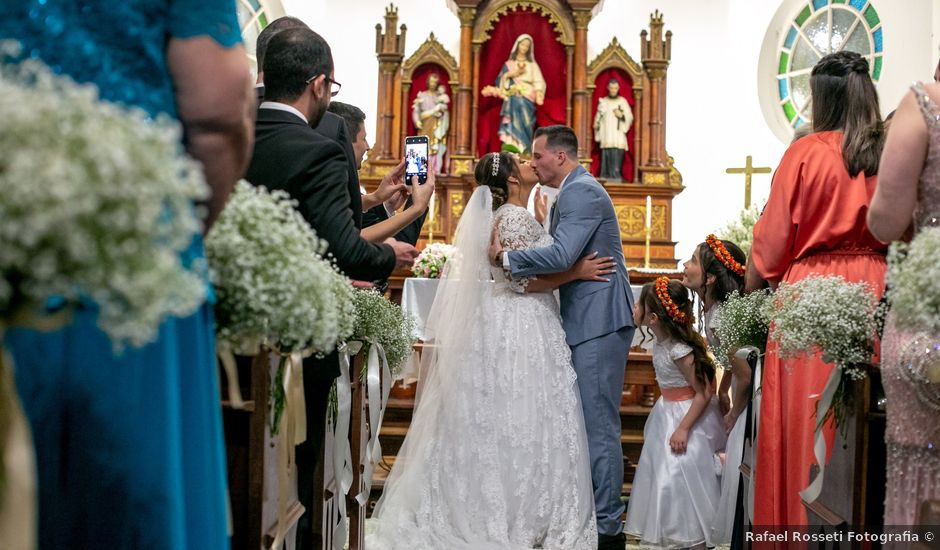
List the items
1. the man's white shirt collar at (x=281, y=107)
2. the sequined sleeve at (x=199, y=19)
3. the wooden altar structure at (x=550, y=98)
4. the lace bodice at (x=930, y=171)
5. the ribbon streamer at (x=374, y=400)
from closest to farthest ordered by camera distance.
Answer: the sequined sleeve at (x=199, y=19)
the lace bodice at (x=930, y=171)
the man's white shirt collar at (x=281, y=107)
the ribbon streamer at (x=374, y=400)
the wooden altar structure at (x=550, y=98)

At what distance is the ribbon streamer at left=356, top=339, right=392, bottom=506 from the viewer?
3.89 meters

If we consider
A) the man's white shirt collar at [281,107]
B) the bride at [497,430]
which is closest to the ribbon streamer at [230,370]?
the man's white shirt collar at [281,107]

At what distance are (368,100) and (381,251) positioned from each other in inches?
416

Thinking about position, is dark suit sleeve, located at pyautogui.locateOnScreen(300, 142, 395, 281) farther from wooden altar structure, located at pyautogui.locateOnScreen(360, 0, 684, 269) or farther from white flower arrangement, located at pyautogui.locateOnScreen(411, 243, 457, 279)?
wooden altar structure, located at pyautogui.locateOnScreen(360, 0, 684, 269)

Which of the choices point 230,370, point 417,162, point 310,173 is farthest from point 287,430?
point 417,162

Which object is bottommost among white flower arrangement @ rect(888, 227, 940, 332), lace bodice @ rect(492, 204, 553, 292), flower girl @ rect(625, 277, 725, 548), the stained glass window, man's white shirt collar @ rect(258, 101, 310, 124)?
flower girl @ rect(625, 277, 725, 548)

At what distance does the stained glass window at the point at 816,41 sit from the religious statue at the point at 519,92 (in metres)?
3.40

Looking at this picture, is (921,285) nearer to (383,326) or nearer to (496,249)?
(383,326)

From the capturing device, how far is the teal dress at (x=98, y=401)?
160 centimetres

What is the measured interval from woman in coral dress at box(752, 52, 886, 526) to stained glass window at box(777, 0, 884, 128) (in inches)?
349

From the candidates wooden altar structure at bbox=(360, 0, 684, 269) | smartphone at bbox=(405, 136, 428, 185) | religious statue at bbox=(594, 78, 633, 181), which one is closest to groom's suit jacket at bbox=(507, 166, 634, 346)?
smartphone at bbox=(405, 136, 428, 185)

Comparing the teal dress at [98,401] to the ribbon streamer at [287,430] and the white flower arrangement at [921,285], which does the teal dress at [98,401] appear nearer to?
the ribbon streamer at [287,430]

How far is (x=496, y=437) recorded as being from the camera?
4.70 meters

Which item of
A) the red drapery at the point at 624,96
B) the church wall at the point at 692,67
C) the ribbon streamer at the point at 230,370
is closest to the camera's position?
the ribbon streamer at the point at 230,370
